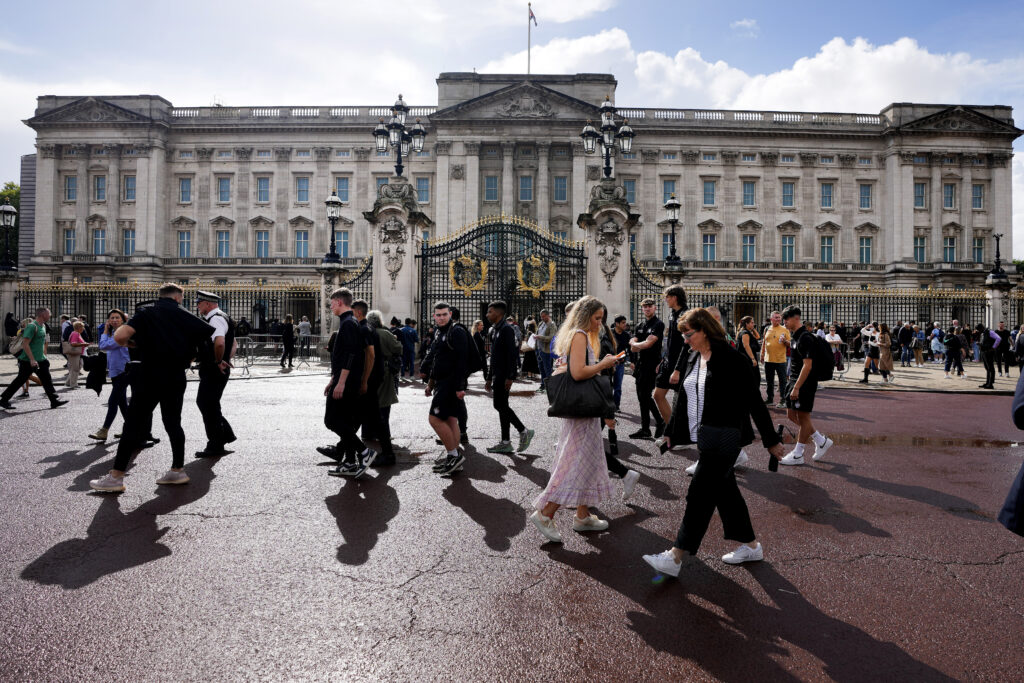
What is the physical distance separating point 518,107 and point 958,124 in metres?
35.1

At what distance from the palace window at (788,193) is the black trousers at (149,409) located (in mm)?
52292

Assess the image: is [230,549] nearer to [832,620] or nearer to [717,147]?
[832,620]

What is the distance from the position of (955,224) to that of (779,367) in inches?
1993

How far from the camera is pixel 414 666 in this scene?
291cm

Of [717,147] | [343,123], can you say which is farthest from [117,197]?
[717,147]

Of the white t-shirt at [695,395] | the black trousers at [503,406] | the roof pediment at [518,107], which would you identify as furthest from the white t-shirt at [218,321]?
the roof pediment at [518,107]

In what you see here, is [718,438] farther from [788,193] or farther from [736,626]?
[788,193]

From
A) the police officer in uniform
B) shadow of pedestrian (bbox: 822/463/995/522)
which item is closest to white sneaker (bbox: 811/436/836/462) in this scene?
shadow of pedestrian (bbox: 822/463/995/522)

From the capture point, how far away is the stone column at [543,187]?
47.4 meters

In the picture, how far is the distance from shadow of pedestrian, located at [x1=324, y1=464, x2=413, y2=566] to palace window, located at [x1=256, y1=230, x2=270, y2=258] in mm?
47928

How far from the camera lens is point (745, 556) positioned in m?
4.19

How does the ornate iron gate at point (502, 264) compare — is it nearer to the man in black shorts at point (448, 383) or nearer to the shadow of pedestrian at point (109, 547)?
the man in black shorts at point (448, 383)

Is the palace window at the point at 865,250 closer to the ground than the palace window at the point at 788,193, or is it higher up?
closer to the ground

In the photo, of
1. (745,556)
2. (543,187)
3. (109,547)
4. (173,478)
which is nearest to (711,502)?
(745,556)
